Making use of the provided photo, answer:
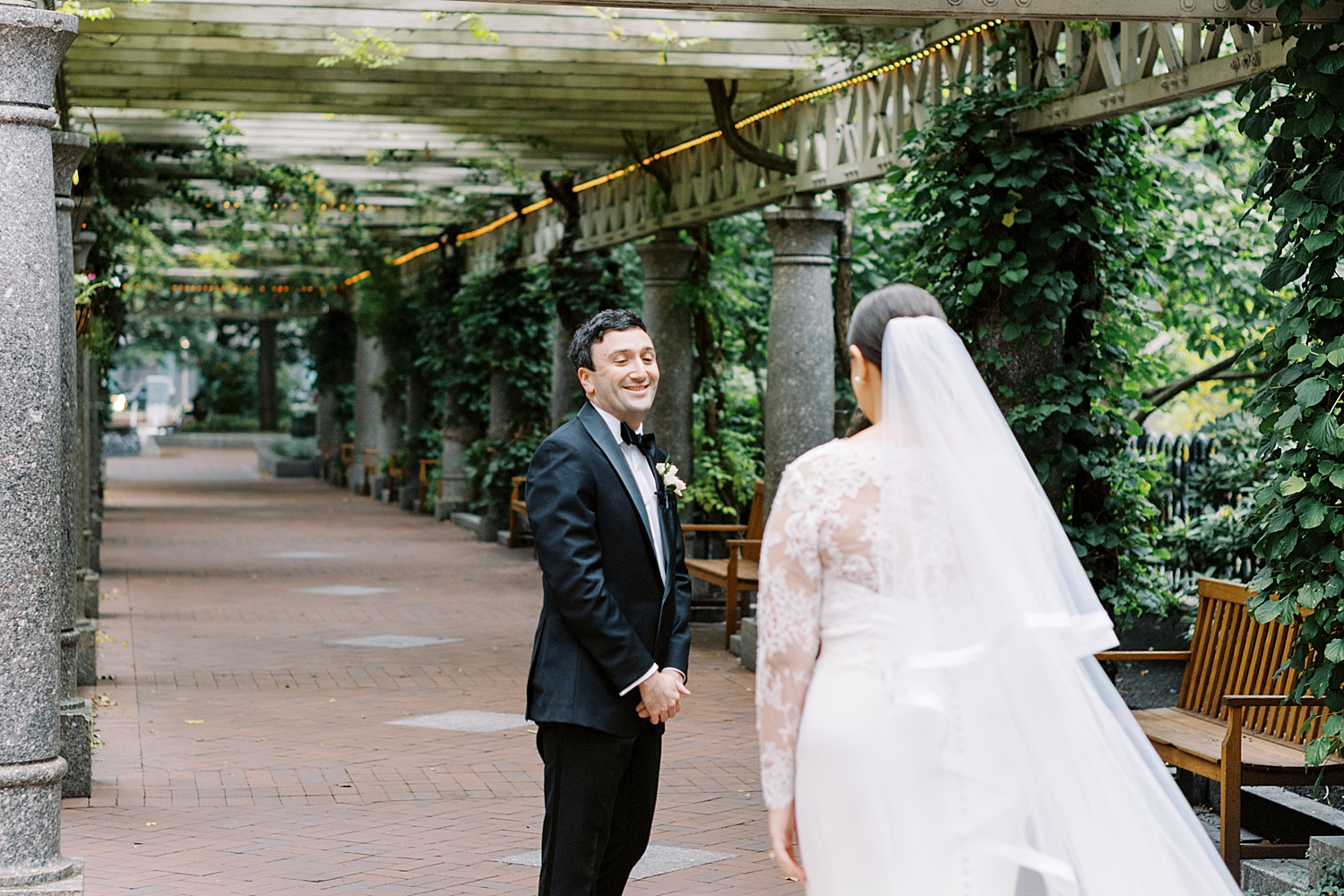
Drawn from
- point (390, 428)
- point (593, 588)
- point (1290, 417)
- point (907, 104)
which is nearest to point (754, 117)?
point (907, 104)

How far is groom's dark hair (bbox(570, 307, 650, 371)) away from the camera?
3.94 m

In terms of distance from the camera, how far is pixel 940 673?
116 inches

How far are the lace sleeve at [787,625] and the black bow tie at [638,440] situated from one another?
1.02m

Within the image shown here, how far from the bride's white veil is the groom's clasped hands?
3.16 ft

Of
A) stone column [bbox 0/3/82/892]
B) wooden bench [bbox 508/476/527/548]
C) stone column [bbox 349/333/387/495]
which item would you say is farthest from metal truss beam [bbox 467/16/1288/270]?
stone column [bbox 349/333/387/495]

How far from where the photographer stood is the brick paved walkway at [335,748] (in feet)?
18.4

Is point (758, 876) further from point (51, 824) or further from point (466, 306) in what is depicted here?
point (466, 306)

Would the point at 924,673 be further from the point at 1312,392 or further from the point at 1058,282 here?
the point at 1058,282

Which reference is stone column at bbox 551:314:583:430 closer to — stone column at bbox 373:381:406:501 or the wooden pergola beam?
stone column at bbox 373:381:406:501

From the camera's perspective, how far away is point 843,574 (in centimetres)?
295

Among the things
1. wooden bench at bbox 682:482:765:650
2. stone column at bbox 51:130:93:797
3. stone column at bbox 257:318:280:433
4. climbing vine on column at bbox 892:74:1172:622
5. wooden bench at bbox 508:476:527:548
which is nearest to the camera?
stone column at bbox 51:130:93:797

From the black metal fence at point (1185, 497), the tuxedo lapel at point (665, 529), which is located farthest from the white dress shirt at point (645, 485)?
the black metal fence at point (1185, 497)

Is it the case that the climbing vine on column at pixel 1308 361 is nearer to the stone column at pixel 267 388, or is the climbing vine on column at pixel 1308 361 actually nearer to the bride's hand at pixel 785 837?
the bride's hand at pixel 785 837

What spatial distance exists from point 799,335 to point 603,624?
711 centimetres
